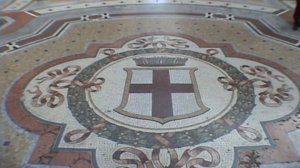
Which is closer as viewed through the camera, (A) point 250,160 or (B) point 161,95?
(A) point 250,160

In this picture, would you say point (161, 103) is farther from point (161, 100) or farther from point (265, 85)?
point (265, 85)

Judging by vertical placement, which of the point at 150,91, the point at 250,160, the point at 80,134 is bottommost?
the point at 250,160

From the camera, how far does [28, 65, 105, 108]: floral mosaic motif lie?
196 centimetres

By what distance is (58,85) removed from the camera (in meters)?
2.12

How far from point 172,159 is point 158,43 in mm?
1381

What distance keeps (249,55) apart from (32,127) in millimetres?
1662

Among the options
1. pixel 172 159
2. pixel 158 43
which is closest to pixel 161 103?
pixel 172 159

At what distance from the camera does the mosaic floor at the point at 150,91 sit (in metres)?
1.57

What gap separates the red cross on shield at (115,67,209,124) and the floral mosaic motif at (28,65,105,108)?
229 mm

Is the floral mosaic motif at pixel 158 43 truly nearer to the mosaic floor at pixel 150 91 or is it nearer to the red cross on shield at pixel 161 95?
the mosaic floor at pixel 150 91

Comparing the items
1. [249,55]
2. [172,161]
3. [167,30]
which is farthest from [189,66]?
[172,161]

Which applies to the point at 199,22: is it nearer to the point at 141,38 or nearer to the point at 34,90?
the point at 141,38

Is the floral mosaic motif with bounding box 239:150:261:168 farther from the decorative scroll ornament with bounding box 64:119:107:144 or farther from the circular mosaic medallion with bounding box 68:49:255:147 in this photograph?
the decorative scroll ornament with bounding box 64:119:107:144

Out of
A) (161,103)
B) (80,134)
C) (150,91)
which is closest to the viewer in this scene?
(80,134)
